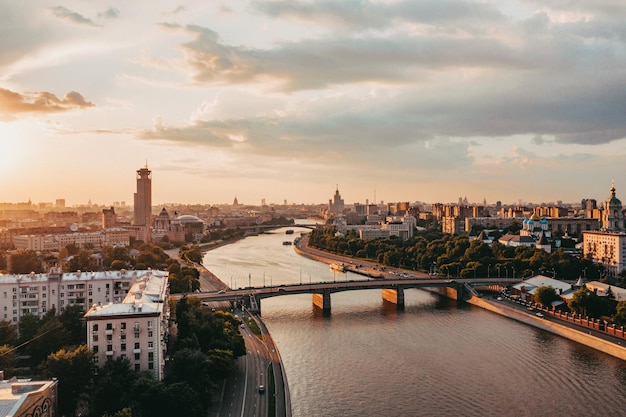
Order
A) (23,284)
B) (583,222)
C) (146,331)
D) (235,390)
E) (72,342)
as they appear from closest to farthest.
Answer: (146,331) → (235,390) → (72,342) → (23,284) → (583,222)

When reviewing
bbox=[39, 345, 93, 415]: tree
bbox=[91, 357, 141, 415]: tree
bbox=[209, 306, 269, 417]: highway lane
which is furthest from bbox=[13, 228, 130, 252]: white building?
bbox=[91, 357, 141, 415]: tree

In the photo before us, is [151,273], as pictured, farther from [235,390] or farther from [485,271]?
[485,271]

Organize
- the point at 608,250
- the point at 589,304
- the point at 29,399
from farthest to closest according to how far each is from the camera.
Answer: the point at 608,250, the point at 589,304, the point at 29,399

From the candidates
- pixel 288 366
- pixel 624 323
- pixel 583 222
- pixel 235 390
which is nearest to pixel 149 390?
pixel 235 390

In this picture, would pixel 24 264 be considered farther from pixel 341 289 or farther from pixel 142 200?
pixel 142 200

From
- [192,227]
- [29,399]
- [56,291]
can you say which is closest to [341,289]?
[56,291]

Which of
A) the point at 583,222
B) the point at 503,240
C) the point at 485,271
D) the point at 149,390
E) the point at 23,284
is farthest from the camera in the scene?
the point at 583,222
